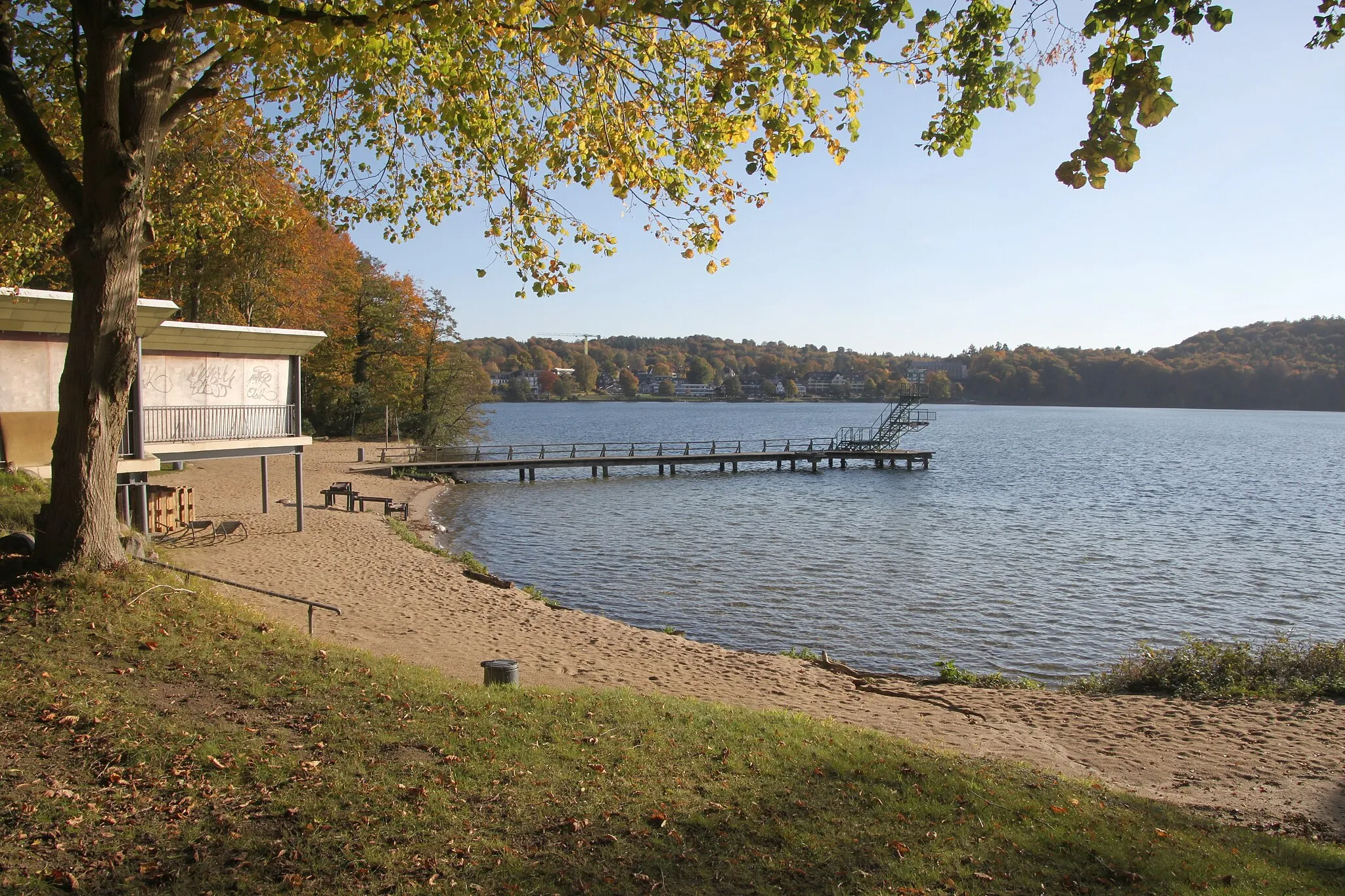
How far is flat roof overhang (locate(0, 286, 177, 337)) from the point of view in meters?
14.9

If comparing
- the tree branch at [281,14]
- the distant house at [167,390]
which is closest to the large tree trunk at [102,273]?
the tree branch at [281,14]

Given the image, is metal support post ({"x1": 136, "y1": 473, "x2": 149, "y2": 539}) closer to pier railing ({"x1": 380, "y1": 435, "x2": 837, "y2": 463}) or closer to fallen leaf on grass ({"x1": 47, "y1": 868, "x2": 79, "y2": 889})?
fallen leaf on grass ({"x1": 47, "y1": 868, "x2": 79, "y2": 889})

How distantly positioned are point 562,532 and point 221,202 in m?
18.5

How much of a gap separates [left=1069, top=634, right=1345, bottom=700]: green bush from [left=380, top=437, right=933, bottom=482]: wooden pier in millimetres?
33869

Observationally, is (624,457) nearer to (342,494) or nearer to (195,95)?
(342,494)

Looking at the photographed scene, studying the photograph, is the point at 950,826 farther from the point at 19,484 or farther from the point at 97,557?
the point at 19,484

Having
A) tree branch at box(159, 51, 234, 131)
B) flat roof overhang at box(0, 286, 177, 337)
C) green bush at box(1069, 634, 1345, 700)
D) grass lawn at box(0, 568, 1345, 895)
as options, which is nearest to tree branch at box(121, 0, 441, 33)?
tree branch at box(159, 51, 234, 131)

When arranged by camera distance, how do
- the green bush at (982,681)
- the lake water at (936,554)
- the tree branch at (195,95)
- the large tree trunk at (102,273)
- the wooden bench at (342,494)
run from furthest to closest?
1. the wooden bench at (342,494)
2. the lake water at (936,554)
3. the green bush at (982,681)
4. the tree branch at (195,95)
5. the large tree trunk at (102,273)

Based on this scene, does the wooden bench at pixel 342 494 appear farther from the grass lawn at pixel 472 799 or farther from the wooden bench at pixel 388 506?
the grass lawn at pixel 472 799

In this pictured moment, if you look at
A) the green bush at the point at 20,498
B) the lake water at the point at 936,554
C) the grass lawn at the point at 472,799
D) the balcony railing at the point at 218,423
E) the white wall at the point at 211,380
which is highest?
the white wall at the point at 211,380

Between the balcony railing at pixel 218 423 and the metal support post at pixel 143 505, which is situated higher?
the balcony railing at pixel 218 423

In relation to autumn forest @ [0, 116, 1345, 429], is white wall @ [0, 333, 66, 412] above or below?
below

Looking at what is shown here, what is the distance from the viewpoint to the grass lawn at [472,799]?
15.6 feet

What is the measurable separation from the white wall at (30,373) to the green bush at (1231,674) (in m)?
18.3
